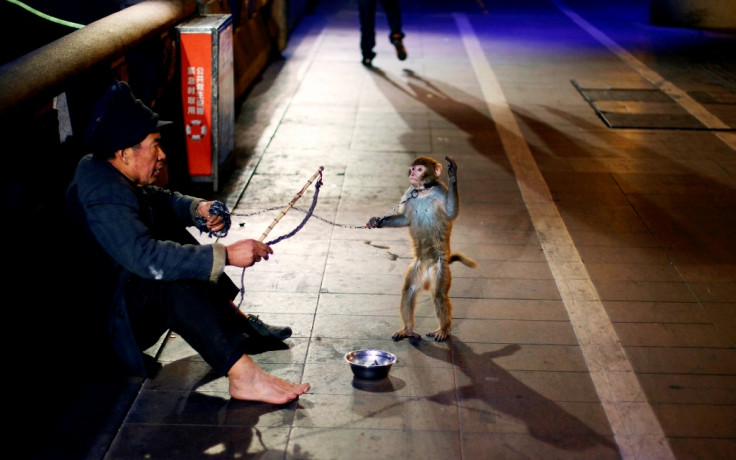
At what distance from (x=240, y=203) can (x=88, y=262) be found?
3.42 m

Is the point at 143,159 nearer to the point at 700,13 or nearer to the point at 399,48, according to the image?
the point at 399,48

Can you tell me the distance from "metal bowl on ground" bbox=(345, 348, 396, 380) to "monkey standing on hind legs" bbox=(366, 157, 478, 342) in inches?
15.3

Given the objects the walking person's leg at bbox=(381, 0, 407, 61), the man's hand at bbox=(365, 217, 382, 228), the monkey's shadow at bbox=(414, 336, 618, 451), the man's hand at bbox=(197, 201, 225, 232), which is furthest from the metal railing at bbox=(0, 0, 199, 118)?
the walking person's leg at bbox=(381, 0, 407, 61)

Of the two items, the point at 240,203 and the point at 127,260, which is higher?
the point at 127,260

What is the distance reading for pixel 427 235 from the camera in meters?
5.25

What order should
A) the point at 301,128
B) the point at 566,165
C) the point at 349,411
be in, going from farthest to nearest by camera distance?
the point at 301,128
the point at 566,165
the point at 349,411

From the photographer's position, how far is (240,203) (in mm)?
7965

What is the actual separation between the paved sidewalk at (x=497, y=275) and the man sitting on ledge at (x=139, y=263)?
0.29 metres

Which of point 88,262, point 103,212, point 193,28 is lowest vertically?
point 88,262

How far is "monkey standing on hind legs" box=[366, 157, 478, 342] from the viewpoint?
5078 mm

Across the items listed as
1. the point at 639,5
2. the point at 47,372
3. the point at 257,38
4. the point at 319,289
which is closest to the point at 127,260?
the point at 47,372

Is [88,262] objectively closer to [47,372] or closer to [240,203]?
[47,372]

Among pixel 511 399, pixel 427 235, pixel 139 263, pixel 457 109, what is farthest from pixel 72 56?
pixel 457 109

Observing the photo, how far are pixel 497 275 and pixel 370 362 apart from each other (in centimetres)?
182
